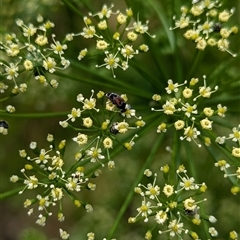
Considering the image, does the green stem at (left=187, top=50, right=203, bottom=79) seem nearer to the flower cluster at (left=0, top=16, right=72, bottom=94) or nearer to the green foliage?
the green foliage

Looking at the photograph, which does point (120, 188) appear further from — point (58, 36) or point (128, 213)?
point (58, 36)

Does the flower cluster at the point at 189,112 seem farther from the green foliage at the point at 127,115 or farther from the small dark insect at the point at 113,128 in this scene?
the small dark insect at the point at 113,128

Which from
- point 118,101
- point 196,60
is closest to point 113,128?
point 118,101

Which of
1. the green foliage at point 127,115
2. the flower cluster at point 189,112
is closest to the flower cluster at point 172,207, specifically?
the green foliage at point 127,115

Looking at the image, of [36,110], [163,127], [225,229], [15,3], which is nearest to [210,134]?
[163,127]

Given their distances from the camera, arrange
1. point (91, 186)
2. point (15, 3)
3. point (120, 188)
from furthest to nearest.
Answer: point (120, 188) → point (15, 3) → point (91, 186)

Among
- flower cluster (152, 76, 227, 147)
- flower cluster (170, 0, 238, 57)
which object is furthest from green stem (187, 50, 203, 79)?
flower cluster (152, 76, 227, 147)

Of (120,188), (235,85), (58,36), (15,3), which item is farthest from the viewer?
A: (58,36)

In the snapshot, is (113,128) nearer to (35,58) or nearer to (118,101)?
(118,101)
